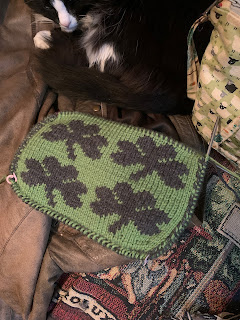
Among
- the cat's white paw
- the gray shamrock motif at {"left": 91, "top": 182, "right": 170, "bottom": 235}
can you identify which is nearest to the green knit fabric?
the gray shamrock motif at {"left": 91, "top": 182, "right": 170, "bottom": 235}

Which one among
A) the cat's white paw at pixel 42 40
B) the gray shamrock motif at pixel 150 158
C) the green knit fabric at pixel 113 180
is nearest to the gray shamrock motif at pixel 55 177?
the green knit fabric at pixel 113 180

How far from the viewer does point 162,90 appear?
75 cm

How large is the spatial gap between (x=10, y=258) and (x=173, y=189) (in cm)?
48

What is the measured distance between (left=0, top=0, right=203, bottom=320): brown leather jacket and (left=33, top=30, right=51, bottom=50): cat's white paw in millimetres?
42

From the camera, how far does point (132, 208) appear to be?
2.32ft

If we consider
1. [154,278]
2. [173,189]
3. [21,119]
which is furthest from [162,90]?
[154,278]

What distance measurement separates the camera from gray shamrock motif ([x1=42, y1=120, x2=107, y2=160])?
73 centimetres

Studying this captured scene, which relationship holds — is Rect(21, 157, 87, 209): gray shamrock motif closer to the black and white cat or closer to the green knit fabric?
the green knit fabric

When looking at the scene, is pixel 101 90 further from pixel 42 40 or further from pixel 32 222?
pixel 32 222

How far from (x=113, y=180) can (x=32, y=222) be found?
0.27 m

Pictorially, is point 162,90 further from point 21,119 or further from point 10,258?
point 10,258

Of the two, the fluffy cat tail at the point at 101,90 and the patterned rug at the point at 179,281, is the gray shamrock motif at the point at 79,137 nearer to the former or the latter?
the fluffy cat tail at the point at 101,90

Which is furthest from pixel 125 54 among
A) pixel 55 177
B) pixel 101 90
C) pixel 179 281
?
pixel 179 281

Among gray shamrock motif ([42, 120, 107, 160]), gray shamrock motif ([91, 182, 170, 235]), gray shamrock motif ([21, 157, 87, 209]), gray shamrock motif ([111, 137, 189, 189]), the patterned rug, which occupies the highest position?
gray shamrock motif ([111, 137, 189, 189])
